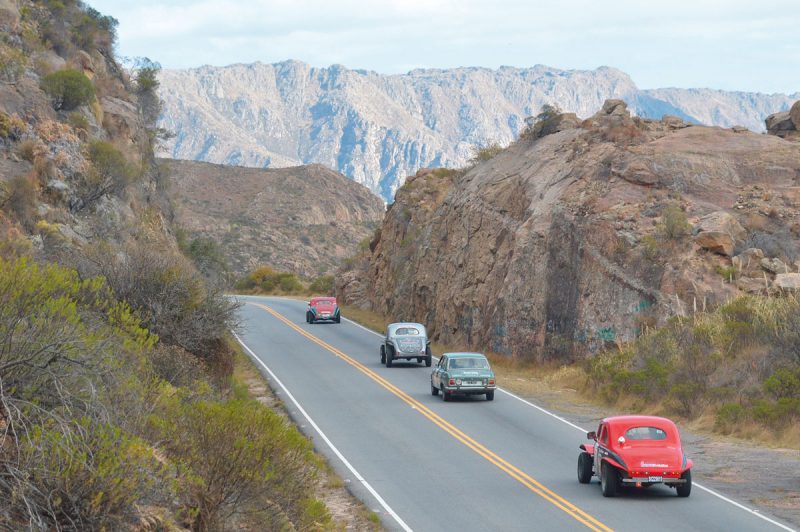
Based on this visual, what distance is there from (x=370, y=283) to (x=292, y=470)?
51595 millimetres

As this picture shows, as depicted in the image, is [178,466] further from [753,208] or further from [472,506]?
[753,208]

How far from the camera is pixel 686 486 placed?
54.2 feet

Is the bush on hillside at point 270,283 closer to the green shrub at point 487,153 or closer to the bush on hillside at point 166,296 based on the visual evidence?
the green shrub at point 487,153

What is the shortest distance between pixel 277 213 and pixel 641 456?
10772cm

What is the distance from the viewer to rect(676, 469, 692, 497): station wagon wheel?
16453 mm

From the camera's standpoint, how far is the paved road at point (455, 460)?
602 inches

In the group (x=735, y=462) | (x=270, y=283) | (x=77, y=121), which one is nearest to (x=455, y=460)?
(x=735, y=462)

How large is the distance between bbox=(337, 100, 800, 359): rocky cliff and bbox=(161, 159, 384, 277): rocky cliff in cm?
5607

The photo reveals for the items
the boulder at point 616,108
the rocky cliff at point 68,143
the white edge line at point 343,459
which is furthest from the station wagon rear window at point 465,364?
the boulder at point 616,108

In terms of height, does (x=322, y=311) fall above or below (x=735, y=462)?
above

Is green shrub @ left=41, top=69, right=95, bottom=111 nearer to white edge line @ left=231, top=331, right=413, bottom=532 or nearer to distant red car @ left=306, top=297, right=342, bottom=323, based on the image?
white edge line @ left=231, top=331, right=413, bottom=532

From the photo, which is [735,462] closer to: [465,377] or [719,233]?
[465,377]

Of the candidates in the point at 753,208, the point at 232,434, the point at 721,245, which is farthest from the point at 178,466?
the point at 753,208

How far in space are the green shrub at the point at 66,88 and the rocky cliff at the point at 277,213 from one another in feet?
190
